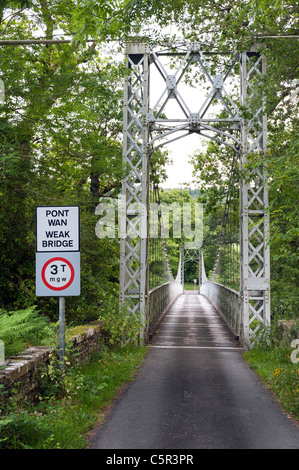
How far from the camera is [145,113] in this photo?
10.5 metres

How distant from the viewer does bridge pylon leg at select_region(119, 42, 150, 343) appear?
10.1 metres

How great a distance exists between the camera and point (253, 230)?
9883 mm

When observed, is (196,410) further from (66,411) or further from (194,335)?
(194,335)

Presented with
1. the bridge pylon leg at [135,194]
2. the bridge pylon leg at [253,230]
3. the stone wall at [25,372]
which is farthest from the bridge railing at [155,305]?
the stone wall at [25,372]

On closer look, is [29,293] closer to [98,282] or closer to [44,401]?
[98,282]

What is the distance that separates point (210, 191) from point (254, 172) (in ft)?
16.5

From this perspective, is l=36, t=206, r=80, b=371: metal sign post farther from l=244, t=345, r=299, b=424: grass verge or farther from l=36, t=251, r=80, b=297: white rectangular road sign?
l=244, t=345, r=299, b=424: grass verge

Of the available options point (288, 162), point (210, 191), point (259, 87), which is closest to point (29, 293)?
point (288, 162)

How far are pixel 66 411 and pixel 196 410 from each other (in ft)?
4.94

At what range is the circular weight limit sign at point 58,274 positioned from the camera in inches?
196

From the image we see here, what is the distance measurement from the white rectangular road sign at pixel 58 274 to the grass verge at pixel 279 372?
2.79m

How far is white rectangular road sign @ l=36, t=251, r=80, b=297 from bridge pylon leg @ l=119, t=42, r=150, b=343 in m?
4.92

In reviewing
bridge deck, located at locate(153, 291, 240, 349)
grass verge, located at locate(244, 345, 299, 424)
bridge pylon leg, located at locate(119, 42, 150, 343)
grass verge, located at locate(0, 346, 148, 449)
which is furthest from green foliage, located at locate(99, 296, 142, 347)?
grass verge, located at locate(244, 345, 299, 424)

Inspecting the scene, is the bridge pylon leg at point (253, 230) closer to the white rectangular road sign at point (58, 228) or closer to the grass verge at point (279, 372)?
the grass verge at point (279, 372)
